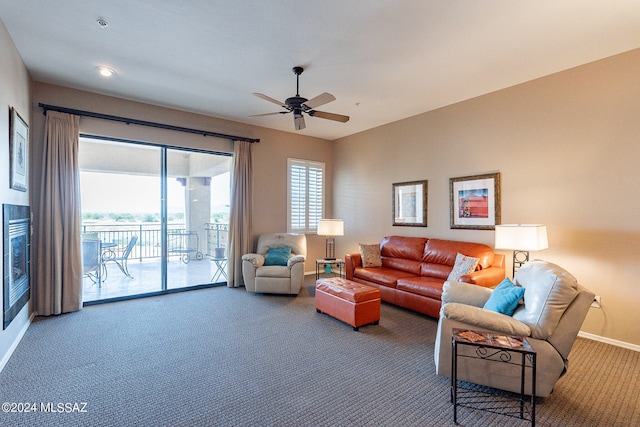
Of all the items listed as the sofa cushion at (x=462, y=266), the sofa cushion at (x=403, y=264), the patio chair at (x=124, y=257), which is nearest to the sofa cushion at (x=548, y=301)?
the sofa cushion at (x=462, y=266)

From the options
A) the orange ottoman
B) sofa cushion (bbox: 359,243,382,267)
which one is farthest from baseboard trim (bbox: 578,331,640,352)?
sofa cushion (bbox: 359,243,382,267)

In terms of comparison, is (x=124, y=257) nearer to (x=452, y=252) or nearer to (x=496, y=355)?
(x=452, y=252)

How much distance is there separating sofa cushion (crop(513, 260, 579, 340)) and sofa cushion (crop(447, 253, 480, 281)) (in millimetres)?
1478

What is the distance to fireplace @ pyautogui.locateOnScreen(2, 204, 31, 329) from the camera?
280cm

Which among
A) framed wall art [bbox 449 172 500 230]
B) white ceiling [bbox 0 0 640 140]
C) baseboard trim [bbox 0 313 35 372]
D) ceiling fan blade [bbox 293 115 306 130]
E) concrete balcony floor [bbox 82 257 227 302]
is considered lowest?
baseboard trim [bbox 0 313 35 372]

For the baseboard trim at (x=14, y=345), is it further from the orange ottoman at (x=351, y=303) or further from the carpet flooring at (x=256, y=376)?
the orange ottoman at (x=351, y=303)

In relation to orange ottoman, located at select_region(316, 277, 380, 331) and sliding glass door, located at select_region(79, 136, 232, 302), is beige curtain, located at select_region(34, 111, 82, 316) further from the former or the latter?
orange ottoman, located at select_region(316, 277, 380, 331)

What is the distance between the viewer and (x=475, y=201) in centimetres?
445

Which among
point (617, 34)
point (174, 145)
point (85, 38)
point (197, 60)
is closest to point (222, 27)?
point (197, 60)

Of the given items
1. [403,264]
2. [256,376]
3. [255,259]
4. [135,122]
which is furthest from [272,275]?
[135,122]

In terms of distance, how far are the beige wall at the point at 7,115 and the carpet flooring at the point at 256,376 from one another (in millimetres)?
166

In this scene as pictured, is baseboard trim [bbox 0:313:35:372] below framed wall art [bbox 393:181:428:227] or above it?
below

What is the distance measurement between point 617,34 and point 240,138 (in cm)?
522

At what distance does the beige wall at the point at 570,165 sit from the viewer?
3.18 meters
